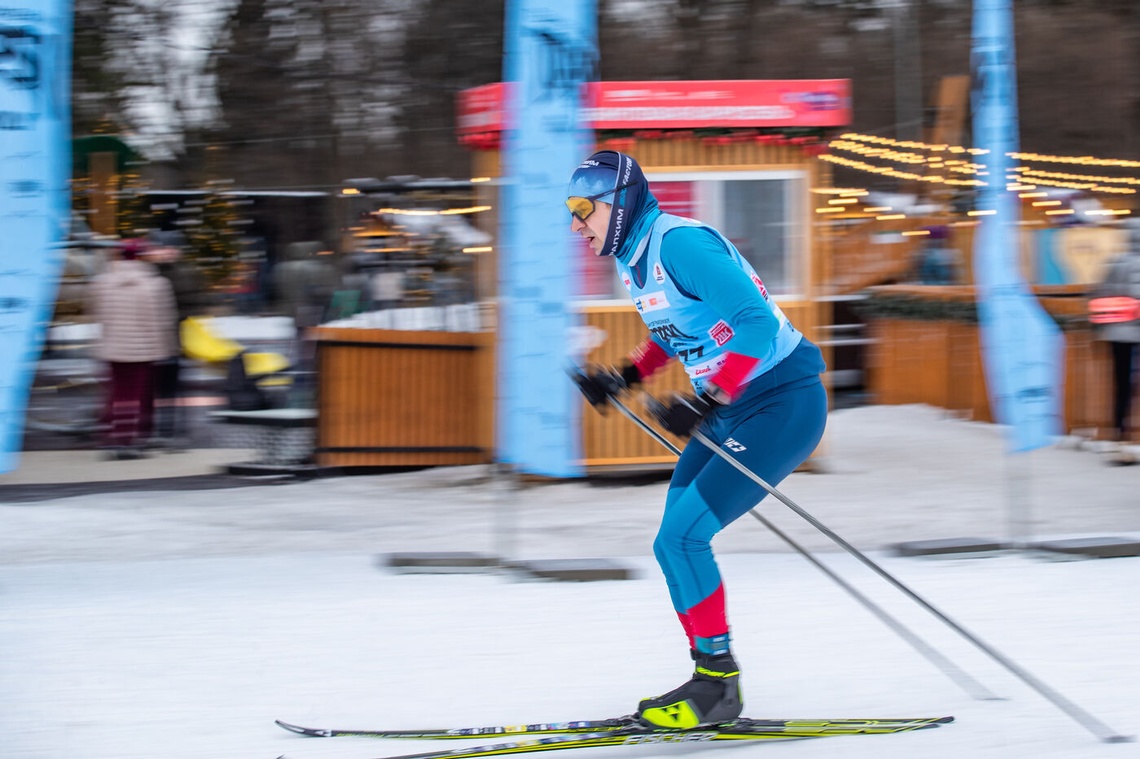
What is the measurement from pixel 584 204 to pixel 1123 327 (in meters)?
6.57

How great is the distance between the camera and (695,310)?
3.65 m

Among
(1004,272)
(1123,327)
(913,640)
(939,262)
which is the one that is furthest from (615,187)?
(939,262)

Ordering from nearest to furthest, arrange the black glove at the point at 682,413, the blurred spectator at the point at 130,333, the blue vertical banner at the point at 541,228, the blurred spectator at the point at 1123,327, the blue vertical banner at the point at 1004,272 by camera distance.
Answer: the black glove at the point at 682,413
the blue vertical banner at the point at 541,228
the blue vertical banner at the point at 1004,272
the blurred spectator at the point at 1123,327
the blurred spectator at the point at 130,333

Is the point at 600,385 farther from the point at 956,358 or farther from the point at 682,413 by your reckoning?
the point at 956,358

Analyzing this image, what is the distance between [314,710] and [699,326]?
170 centimetres

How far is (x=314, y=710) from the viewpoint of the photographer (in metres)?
4.01

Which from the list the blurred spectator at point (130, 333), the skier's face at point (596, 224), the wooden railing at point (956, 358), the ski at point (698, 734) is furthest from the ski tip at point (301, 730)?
the wooden railing at point (956, 358)

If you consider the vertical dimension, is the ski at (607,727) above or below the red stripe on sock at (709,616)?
below

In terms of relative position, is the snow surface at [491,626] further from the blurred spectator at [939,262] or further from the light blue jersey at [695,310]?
the blurred spectator at [939,262]

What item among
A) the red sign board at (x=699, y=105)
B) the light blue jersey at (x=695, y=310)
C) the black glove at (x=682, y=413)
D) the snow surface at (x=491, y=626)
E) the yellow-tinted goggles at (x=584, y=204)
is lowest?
the snow surface at (x=491, y=626)

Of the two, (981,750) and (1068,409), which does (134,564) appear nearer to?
(981,750)

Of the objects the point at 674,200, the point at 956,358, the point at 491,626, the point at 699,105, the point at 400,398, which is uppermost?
the point at 699,105

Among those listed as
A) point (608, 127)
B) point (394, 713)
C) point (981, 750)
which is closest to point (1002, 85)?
point (608, 127)

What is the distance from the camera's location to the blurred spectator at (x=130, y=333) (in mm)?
9500
